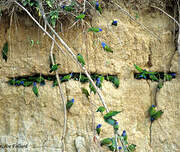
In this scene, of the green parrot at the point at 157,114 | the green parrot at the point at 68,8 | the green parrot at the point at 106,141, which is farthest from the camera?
the green parrot at the point at 157,114

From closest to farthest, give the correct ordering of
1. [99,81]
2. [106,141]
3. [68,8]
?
[68,8]
[106,141]
[99,81]

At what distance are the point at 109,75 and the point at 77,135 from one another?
2.96 ft

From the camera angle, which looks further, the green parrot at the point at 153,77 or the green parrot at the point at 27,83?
the green parrot at the point at 153,77

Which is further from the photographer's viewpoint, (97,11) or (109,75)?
(109,75)

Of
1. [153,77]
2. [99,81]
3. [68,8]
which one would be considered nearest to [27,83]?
[99,81]

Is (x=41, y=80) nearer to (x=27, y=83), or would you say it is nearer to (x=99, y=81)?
(x=27, y=83)

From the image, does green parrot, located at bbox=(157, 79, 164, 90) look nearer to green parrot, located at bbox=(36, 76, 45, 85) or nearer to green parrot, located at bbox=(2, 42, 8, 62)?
green parrot, located at bbox=(36, 76, 45, 85)

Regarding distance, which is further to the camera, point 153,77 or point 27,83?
point 153,77

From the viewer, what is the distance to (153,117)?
3.85 m

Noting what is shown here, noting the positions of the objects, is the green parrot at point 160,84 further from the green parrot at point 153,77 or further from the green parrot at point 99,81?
the green parrot at point 99,81

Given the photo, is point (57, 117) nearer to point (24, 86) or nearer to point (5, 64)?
point (24, 86)

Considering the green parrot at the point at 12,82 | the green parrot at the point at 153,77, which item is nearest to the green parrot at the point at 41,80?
the green parrot at the point at 12,82

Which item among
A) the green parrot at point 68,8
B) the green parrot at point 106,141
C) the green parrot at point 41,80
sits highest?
the green parrot at point 68,8

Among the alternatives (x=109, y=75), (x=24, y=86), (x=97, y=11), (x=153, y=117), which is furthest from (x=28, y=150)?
(x=97, y=11)
